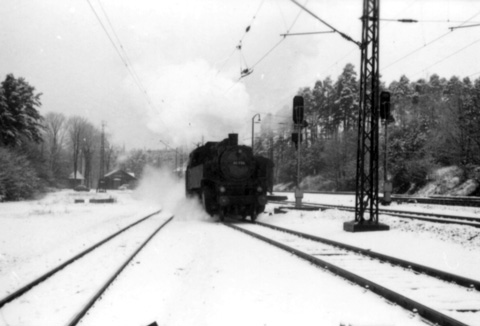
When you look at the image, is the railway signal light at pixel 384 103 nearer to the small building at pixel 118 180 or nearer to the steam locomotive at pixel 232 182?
the steam locomotive at pixel 232 182

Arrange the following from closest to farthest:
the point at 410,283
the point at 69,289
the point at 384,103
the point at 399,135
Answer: the point at 69,289, the point at 410,283, the point at 384,103, the point at 399,135

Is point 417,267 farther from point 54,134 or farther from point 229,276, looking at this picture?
point 54,134

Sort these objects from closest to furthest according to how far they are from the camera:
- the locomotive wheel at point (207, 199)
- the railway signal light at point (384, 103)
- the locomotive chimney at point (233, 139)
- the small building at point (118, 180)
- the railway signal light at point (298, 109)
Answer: the locomotive wheel at point (207, 199) → the locomotive chimney at point (233, 139) → the railway signal light at point (298, 109) → the railway signal light at point (384, 103) → the small building at point (118, 180)

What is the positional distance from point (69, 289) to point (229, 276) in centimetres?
242

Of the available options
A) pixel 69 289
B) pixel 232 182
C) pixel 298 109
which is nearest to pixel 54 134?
pixel 298 109

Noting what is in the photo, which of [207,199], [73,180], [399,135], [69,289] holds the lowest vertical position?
[69,289]

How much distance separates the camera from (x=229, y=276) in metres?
6.68

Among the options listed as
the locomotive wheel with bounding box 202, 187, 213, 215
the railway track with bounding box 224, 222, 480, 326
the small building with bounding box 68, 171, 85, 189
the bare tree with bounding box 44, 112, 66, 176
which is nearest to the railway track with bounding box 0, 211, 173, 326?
the railway track with bounding box 224, 222, 480, 326

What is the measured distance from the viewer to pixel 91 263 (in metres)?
8.01

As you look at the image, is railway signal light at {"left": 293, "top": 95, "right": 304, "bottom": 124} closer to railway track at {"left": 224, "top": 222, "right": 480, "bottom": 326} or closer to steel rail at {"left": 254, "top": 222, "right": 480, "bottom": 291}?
steel rail at {"left": 254, "top": 222, "right": 480, "bottom": 291}

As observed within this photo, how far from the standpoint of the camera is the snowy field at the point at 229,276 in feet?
15.6

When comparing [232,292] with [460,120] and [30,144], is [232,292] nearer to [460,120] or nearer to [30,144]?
[460,120]

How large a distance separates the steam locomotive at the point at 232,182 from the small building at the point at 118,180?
75885 millimetres

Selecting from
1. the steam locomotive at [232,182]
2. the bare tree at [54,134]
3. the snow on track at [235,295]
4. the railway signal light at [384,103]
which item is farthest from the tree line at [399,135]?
the bare tree at [54,134]
